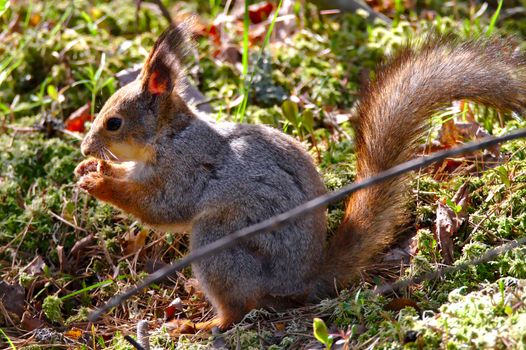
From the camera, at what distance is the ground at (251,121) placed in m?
3.41

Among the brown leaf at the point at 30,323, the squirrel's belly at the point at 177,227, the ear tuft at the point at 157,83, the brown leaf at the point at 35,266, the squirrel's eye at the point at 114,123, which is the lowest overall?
the brown leaf at the point at 30,323

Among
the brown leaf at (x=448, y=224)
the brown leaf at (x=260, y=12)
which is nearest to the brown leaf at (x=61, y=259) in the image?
the brown leaf at (x=448, y=224)

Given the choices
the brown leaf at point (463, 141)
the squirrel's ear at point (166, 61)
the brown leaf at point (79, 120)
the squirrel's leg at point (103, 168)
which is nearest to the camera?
the squirrel's ear at point (166, 61)

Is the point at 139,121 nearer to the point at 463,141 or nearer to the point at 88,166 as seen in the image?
the point at 88,166

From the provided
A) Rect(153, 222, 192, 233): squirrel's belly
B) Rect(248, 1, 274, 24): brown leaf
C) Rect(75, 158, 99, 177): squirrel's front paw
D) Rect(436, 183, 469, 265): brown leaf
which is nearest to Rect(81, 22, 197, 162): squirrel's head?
Rect(75, 158, 99, 177): squirrel's front paw

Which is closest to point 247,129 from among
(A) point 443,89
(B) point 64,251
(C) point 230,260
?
(C) point 230,260

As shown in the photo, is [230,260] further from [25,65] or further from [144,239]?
[25,65]

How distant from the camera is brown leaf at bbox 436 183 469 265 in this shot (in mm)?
3767

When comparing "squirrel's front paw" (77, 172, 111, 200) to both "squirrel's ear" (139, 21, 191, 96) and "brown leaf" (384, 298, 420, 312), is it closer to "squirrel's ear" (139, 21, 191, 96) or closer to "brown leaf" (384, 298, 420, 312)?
"squirrel's ear" (139, 21, 191, 96)

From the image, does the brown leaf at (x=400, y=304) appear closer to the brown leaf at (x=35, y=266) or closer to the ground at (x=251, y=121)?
the ground at (x=251, y=121)

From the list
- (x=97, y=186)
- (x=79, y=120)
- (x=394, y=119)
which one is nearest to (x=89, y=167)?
(x=97, y=186)

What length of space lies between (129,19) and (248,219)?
128 inches

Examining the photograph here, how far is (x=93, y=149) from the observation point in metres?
3.98

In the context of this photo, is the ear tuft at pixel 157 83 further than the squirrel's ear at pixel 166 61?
Yes
